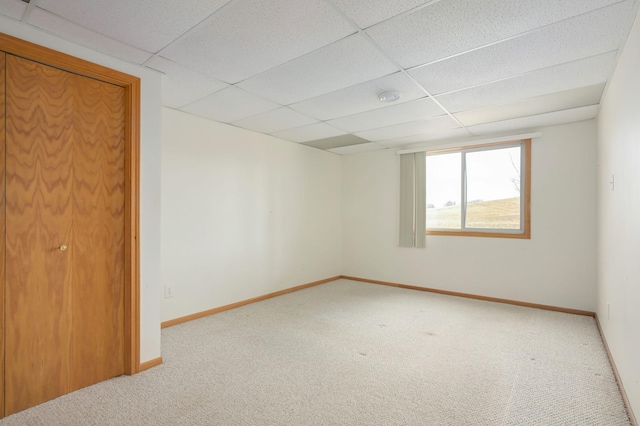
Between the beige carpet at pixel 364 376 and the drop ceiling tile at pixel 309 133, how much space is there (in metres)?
2.32

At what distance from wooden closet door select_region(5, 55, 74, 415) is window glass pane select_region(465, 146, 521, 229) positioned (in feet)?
15.3

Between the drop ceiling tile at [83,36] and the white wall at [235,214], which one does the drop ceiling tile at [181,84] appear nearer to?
the drop ceiling tile at [83,36]

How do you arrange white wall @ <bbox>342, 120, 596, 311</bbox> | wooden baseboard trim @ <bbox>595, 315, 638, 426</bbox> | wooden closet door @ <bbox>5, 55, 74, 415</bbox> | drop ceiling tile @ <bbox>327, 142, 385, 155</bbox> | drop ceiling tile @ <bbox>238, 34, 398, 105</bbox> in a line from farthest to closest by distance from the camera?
drop ceiling tile @ <bbox>327, 142, 385, 155</bbox> → white wall @ <bbox>342, 120, 596, 311</bbox> → drop ceiling tile @ <bbox>238, 34, 398, 105</bbox> → wooden closet door @ <bbox>5, 55, 74, 415</bbox> → wooden baseboard trim @ <bbox>595, 315, 638, 426</bbox>

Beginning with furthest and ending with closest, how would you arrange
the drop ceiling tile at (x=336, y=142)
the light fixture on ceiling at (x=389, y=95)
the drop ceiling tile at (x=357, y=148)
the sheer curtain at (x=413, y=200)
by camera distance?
1. the drop ceiling tile at (x=357, y=148)
2. the sheer curtain at (x=413, y=200)
3. the drop ceiling tile at (x=336, y=142)
4. the light fixture on ceiling at (x=389, y=95)

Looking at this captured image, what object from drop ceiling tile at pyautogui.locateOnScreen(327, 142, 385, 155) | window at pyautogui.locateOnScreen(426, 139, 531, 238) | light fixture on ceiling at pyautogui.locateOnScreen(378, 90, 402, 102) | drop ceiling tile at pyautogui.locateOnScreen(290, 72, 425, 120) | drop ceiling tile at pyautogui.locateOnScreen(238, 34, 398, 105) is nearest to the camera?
drop ceiling tile at pyautogui.locateOnScreen(238, 34, 398, 105)

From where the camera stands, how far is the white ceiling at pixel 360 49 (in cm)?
180

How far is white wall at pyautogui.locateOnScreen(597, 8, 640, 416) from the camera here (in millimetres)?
1828

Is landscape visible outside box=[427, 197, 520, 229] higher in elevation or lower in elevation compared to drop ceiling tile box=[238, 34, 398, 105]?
lower

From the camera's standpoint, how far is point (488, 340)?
3100 mm

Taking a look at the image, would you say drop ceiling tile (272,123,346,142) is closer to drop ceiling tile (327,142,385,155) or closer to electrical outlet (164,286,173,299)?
drop ceiling tile (327,142,385,155)

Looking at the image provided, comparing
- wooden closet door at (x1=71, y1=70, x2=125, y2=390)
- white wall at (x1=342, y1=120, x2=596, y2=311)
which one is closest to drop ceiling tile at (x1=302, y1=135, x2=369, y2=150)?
white wall at (x1=342, y1=120, x2=596, y2=311)

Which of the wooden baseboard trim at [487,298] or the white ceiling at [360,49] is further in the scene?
the wooden baseboard trim at [487,298]

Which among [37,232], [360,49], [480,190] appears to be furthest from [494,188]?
[37,232]

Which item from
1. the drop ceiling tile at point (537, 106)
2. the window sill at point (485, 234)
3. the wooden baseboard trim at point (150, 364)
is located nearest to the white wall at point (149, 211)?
the wooden baseboard trim at point (150, 364)
